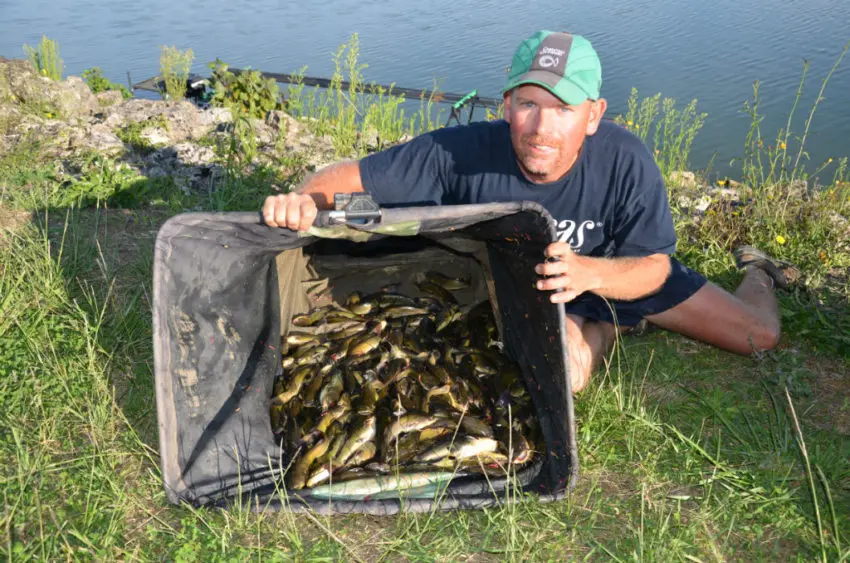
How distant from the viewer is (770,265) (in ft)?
15.9

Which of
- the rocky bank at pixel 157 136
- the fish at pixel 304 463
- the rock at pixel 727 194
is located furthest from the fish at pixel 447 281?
the rock at pixel 727 194

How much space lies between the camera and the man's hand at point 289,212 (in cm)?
301

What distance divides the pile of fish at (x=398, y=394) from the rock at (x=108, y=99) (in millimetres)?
7656

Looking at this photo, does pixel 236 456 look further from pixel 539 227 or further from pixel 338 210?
pixel 539 227

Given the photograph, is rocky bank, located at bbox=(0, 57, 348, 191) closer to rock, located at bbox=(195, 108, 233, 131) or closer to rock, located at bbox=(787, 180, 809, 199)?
rock, located at bbox=(195, 108, 233, 131)

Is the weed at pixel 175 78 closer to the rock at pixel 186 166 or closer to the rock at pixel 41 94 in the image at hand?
the rock at pixel 41 94

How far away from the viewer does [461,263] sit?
4.87 m

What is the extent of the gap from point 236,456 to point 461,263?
2204 millimetres

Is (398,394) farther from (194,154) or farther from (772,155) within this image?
(772,155)

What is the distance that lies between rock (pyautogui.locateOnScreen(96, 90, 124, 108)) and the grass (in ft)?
18.1

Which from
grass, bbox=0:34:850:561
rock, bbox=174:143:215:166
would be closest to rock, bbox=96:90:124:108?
rock, bbox=174:143:215:166

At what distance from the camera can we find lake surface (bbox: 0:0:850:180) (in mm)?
10945

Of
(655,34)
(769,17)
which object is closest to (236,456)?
(655,34)

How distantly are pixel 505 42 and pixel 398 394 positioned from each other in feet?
43.0
